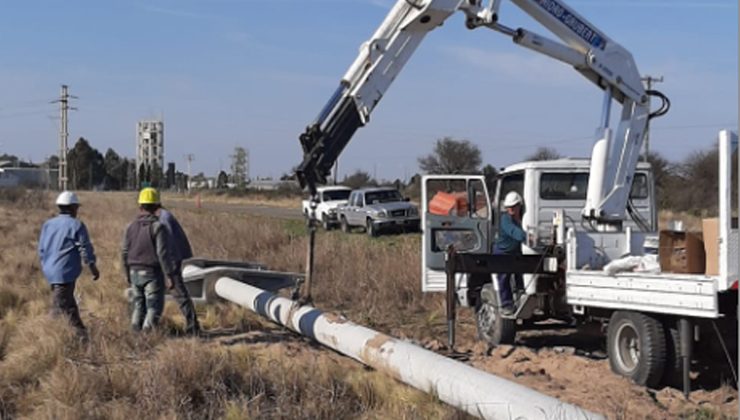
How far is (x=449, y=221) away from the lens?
37.7 feet

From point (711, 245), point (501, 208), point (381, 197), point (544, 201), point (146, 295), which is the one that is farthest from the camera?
point (381, 197)

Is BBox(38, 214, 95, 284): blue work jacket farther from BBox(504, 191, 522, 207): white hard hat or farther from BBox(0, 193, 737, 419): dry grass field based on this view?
BBox(504, 191, 522, 207): white hard hat

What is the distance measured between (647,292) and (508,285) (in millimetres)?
2795

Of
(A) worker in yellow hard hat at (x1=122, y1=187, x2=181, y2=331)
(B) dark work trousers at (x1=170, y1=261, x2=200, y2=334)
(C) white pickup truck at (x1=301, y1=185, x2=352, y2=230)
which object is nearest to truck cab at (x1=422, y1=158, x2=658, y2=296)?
(B) dark work trousers at (x1=170, y1=261, x2=200, y2=334)

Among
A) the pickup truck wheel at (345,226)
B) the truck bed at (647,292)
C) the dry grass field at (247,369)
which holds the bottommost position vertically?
the dry grass field at (247,369)

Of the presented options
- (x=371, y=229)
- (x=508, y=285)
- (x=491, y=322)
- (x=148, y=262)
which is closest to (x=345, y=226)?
(x=371, y=229)

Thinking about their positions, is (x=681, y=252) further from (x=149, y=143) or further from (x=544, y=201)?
(x=149, y=143)

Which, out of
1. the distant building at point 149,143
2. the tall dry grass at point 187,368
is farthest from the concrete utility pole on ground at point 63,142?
the tall dry grass at point 187,368

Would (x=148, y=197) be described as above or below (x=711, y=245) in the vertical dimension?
above

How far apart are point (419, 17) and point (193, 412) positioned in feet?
18.4

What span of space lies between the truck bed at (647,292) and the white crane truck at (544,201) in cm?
2

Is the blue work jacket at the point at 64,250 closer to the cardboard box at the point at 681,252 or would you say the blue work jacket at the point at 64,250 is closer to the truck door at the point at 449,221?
the truck door at the point at 449,221

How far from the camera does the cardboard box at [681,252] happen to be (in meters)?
8.12

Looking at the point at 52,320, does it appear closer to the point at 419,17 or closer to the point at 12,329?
the point at 12,329
